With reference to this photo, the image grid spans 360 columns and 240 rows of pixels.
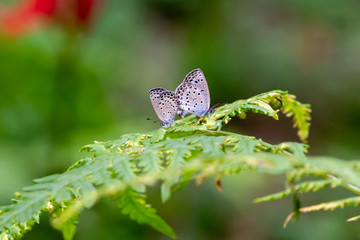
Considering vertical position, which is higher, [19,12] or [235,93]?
[19,12]

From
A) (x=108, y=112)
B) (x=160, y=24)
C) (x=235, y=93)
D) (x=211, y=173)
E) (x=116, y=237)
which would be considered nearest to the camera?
(x=211, y=173)

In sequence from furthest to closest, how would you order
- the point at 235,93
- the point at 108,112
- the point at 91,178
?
the point at 235,93 → the point at 108,112 → the point at 91,178

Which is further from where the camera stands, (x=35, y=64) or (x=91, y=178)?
(x=35, y=64)

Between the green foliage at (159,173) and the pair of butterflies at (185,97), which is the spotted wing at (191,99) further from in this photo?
the green foliage at (159,173)

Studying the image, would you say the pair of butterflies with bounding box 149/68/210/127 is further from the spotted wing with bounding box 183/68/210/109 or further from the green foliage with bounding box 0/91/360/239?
the green foliage with bounding box 0/91/360/239

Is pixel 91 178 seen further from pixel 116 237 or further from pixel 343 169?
pixel 116 237

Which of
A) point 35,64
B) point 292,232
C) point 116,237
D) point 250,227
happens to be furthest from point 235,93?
point 116,237

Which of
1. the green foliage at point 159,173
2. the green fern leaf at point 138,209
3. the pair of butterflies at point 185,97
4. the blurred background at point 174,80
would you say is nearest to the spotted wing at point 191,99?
the pair of butterflies at point 185,97
